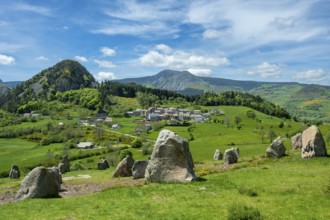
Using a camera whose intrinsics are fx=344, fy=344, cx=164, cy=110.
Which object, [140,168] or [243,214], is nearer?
[243,214]

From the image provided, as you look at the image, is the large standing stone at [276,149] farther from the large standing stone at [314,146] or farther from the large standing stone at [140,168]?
the large standing stone at [140,168]

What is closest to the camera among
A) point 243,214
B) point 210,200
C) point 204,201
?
point 243,214

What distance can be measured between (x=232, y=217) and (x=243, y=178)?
1529 cm

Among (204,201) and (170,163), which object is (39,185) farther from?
(204,201)

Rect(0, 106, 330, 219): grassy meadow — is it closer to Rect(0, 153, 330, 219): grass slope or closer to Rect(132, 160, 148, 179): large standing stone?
Rect(0, 153, 330, 219): grass slope

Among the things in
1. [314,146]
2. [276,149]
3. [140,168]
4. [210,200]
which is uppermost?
[314,146]

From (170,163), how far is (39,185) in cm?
1180

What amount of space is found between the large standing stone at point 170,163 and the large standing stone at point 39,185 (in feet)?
28.8

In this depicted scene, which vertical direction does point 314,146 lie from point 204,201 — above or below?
above

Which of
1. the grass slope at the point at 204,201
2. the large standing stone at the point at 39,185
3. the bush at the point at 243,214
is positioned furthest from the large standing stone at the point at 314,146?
the large standing stone at the point at 39,185

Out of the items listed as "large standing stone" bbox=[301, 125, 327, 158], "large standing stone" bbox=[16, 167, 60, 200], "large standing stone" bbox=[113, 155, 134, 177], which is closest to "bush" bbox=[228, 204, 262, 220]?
"large standing stone" bbox=[16, 167, 60, 200]

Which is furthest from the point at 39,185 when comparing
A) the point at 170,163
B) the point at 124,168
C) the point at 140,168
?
the point at 124,168

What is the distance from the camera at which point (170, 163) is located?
32.2 m

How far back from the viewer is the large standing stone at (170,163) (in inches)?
1251
